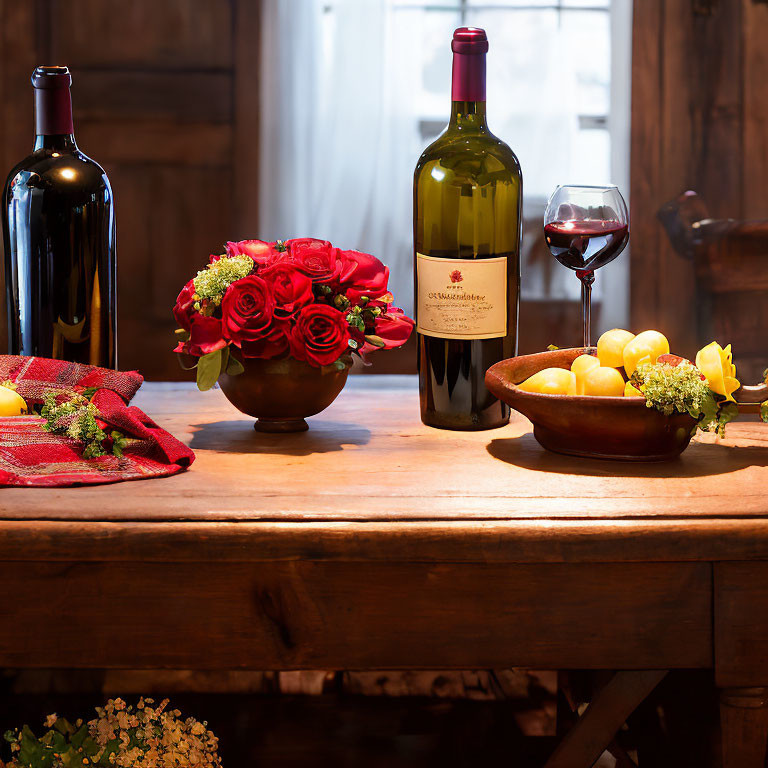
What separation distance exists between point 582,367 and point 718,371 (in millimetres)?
139

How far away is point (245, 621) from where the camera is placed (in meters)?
0.84

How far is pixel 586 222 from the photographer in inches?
42.1

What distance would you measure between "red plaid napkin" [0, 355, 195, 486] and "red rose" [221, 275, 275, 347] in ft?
0.42

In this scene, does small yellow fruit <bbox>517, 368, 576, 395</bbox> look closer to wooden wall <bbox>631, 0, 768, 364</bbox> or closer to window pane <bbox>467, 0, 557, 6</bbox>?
wooden wall <bbox>631, 0, 768, 364</bbox>

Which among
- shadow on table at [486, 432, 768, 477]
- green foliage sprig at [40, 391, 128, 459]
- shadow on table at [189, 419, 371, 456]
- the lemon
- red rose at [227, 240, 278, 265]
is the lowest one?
shadow on table at [486, 432, 768, 477]

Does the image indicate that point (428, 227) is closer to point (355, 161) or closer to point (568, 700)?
point (568, 700)

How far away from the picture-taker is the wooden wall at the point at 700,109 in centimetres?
296

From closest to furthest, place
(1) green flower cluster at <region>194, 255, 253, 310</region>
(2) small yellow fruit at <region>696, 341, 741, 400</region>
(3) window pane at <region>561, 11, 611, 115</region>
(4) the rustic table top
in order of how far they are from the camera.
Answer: (4) the rustic table top < (2) small yellow fruit at <region>696, 341, 741, 400</region> < (1) green flower cluster at <region>194, 255, 253, 310</region> < (3) window pane at <region>561, 11, 611, 115</region>

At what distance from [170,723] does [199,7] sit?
7.77 feet

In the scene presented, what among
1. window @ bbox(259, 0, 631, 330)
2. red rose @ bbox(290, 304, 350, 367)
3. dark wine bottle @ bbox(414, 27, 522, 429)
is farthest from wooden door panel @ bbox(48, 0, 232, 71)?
red rose @ bbox(290, 304, 350, 367)

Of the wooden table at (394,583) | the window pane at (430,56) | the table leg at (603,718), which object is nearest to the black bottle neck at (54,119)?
the wooden table at (394,583)

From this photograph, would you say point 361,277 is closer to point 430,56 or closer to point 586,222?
point 586,222

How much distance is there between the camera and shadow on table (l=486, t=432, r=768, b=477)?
0.95 meters

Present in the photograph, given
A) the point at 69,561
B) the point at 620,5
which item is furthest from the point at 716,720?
the point at 620,5
